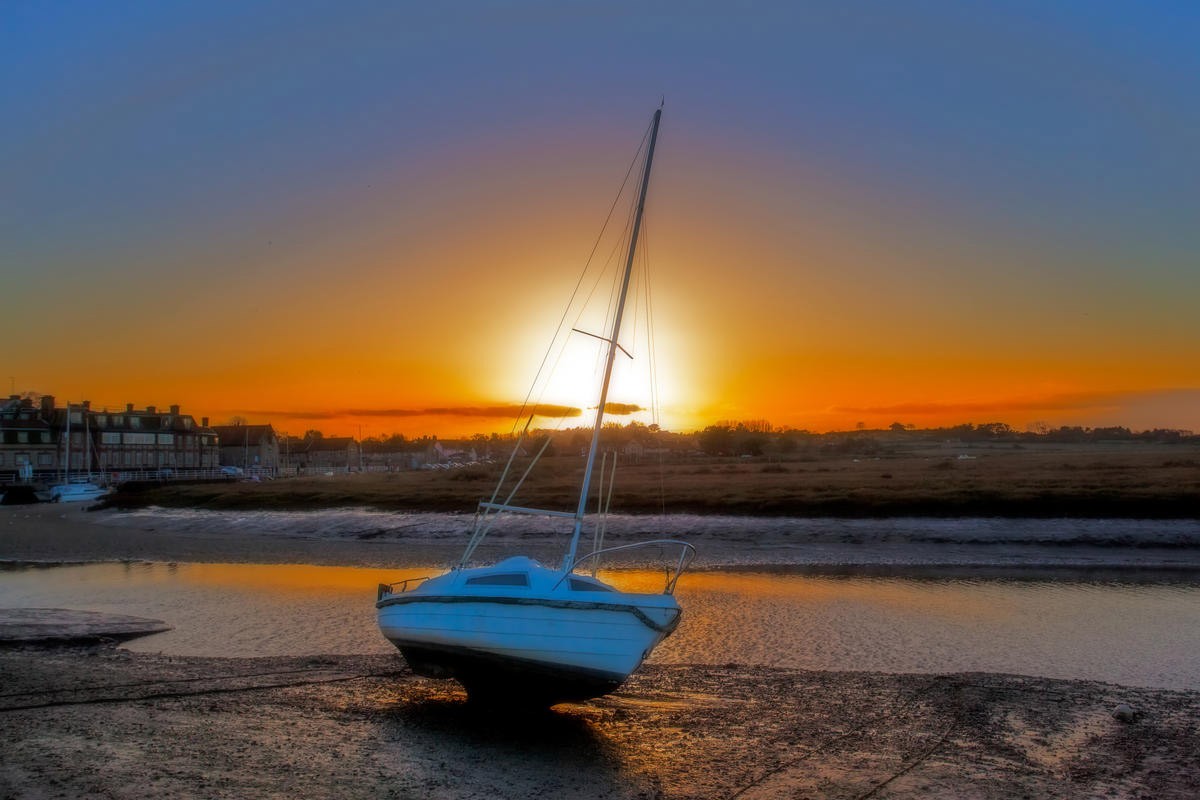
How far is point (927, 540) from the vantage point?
43.4m

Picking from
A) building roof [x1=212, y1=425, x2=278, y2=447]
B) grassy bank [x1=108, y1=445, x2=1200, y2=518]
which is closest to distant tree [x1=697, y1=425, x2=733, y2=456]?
grassy bank [x1=108, y1=445, x2=1200, y2=518]

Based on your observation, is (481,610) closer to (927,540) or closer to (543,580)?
(543,580)

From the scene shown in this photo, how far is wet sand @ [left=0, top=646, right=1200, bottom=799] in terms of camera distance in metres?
10.9

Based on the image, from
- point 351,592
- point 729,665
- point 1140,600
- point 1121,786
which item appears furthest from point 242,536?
point 1121,786

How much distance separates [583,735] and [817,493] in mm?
44543

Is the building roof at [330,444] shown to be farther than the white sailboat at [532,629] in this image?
Yes

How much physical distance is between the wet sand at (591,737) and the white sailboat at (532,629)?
2.29 feet

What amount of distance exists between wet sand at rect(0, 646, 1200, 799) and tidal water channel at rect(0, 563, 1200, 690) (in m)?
2.56

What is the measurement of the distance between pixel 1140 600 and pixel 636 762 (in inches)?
906

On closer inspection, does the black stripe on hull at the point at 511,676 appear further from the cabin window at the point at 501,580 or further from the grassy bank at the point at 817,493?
the grassy bank at the point at 817,493

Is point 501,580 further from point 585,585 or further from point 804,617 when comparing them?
point 804,617

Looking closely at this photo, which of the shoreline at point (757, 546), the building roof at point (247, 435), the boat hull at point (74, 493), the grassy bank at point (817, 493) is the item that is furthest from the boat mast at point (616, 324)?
the building roof at point (247, 435)

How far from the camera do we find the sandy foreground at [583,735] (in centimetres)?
1087

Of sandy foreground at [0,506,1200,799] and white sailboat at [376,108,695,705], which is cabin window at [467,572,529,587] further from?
sandy foreground at [0,506,1200,799]
